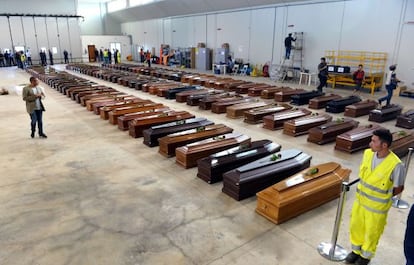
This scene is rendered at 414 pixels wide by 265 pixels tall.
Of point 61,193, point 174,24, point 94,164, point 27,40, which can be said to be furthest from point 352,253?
point 27,40

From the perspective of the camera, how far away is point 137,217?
404 cm

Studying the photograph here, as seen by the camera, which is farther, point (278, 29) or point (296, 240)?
point (278, 29)

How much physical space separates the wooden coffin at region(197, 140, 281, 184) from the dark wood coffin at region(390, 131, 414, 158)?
2.68 metres

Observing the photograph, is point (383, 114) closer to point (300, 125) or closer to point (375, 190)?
point (300, 125)

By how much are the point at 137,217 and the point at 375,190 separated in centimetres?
293

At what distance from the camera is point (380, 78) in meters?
13.5

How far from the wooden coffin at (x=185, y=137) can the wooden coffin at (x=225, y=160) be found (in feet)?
3.48

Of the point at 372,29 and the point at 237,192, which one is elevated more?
the point at 372,29

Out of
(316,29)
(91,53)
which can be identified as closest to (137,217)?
(316,29)

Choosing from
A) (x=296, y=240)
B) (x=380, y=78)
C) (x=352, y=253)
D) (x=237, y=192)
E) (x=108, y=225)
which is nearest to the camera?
(x=352, y=253)

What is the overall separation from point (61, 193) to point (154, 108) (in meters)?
4.79

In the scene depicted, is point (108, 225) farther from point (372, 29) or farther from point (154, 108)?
point (372, 29)

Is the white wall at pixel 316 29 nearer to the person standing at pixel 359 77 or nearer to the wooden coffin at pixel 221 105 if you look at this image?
the person standing at pixel 359 77

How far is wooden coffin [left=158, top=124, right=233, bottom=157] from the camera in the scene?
241 inches
